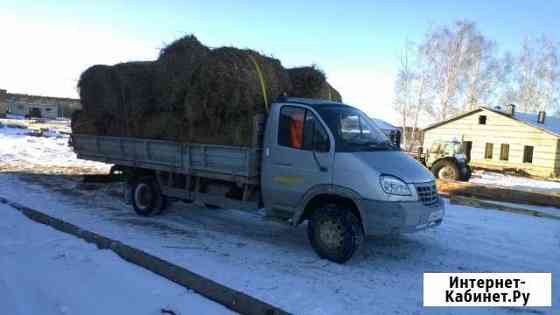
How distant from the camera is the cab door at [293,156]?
656 centimetres

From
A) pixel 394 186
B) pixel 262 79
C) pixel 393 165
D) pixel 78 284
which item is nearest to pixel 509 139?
pixel 262 79

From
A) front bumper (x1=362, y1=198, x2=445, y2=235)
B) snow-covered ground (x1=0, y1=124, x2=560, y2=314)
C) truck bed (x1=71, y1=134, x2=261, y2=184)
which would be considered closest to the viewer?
snow-covered ground (x1=0, y1=124, x2=560, y2=314)

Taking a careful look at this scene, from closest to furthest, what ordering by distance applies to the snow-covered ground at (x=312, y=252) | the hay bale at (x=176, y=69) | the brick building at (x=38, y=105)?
the snow-covered ground at (x=312, y=252), the hay bale at (x=176, y=69), the brick building at (x=38, y=105)

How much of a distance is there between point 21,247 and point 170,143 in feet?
10.1

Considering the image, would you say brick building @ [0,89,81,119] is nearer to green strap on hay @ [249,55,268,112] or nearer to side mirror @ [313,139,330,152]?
green strap on hay @ [249,55,268,112]

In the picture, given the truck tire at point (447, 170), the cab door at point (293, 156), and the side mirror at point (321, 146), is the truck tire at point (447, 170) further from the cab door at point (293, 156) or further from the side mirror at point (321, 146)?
the side mirror at point (321, 146)

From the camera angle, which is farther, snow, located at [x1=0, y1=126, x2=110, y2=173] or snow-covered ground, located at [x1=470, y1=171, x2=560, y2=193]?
snow-covered ground, located at [x1=470, y1=171, x2=560, y2=193]

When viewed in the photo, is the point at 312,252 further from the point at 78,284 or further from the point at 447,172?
the point at 447,172

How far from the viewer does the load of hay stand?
7594 mm

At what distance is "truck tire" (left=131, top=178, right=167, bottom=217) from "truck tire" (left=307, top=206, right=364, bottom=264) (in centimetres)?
382

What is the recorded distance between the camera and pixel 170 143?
858cm

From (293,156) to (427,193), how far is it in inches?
80.6

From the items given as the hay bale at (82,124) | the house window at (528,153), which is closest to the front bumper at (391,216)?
the hay bale at (82,124)

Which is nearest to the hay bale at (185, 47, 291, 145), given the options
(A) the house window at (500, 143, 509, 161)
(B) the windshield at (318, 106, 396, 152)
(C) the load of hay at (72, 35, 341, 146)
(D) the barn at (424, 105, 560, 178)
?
(C) the load of hay at (72, 35, 341, 146)
